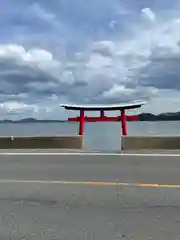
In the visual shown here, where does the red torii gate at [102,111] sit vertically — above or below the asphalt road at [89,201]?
above

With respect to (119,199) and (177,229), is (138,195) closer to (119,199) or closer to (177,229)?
(119,199)

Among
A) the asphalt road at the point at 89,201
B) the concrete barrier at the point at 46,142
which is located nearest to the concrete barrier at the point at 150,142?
the concrete barrier at the point at 46,142

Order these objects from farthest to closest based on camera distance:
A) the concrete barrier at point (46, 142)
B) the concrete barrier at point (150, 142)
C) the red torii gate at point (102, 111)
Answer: the red torii gate at point (102, 111) < the concrete barrier at point (46, 142) < the concrete barrier at point (150, 142)

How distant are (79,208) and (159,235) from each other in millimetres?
1855

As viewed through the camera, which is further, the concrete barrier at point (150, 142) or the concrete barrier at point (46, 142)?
the concrete barrier at point (46, 142)

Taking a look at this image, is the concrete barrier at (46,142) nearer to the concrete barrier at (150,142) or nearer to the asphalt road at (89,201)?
the concrete barrier at (150,142)

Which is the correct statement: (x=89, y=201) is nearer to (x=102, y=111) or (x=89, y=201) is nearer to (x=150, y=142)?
(x=150, y=142)

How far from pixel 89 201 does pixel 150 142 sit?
32.7 feet

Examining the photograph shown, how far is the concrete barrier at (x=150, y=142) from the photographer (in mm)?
16891

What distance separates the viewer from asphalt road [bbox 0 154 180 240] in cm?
573

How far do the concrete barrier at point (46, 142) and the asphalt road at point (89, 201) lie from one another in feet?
16.2

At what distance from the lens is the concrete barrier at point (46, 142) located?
57.9 feet

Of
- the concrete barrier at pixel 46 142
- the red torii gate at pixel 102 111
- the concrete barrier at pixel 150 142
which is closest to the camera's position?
the concrete barrier at pixel 150 142

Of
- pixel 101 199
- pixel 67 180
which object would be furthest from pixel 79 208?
pixel 67 180
